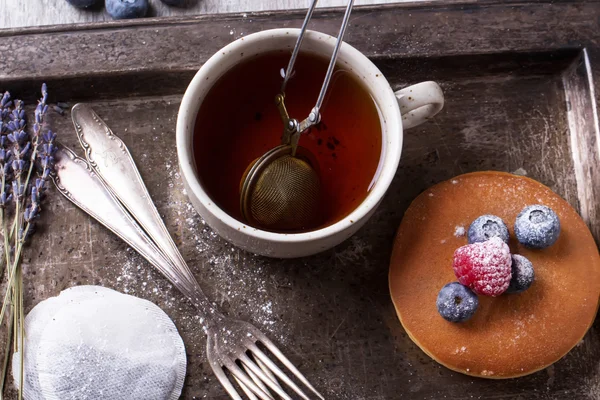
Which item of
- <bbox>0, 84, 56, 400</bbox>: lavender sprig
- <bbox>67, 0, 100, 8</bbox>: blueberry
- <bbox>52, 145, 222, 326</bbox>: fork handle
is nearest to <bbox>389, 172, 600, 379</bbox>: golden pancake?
<bbox>52, 145, 222, 326</bbox>: fork handle

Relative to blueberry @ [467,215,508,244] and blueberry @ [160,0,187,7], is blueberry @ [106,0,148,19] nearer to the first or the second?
blueberry @ [160,0,187,7]

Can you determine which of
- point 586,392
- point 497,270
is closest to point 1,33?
point 497,270

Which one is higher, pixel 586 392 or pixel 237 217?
pixel 237 217

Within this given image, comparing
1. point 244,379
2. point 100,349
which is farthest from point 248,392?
point 100,349

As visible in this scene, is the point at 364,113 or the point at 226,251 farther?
the point at 226,251

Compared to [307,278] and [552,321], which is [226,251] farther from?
[552,321]

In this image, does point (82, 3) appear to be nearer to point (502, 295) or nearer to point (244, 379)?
point (244, 379)

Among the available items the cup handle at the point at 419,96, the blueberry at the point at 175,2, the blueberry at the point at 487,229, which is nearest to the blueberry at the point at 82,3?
the blueberry at the point at 175,2
